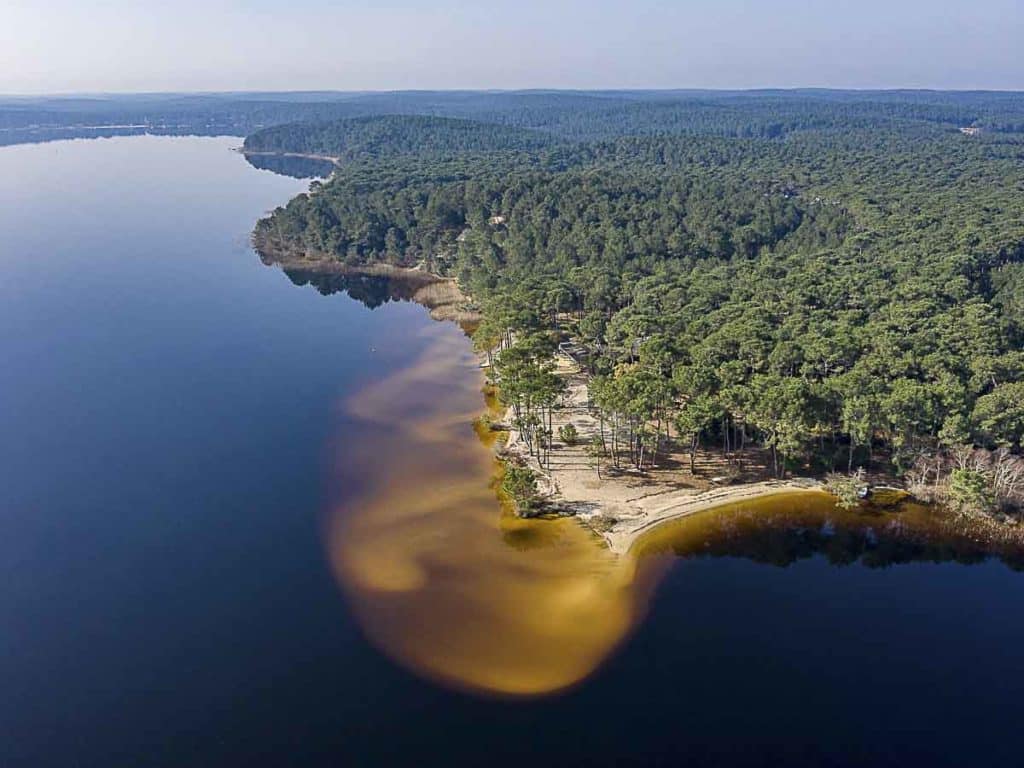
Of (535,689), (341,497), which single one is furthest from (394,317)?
(535,689)

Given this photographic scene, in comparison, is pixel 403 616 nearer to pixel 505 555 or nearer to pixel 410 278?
pixel 505 555

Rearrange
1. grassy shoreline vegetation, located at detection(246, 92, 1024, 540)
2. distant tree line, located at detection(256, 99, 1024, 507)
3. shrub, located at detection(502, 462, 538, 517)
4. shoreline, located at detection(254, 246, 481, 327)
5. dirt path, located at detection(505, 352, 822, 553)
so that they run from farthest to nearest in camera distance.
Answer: shoreline, located at detection(254, 246, 481, 327) < distant tree line, located at detection(256, 99, 1024, 507) < grassy shoreline vegetation, located at detection(246, 92, 1024, 540) < shrub, located at detection(502, 462, 538, 517) < dirt path, located at detection(505, 352, 822, 553)

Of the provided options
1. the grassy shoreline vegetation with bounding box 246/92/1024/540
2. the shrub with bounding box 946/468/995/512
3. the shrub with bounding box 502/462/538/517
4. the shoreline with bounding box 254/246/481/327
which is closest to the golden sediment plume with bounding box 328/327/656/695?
the shrub with bounding box 502/462/538/517

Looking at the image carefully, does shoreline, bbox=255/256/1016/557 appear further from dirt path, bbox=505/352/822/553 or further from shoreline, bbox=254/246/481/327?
shoreline, bbox=254/246/481/327

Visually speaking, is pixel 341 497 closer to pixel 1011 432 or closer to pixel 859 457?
pixel 859 457

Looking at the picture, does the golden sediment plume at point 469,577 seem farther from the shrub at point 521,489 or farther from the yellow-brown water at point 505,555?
the shrub at point 521,489

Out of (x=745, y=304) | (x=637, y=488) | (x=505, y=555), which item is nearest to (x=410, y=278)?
(x=745, y=304)
